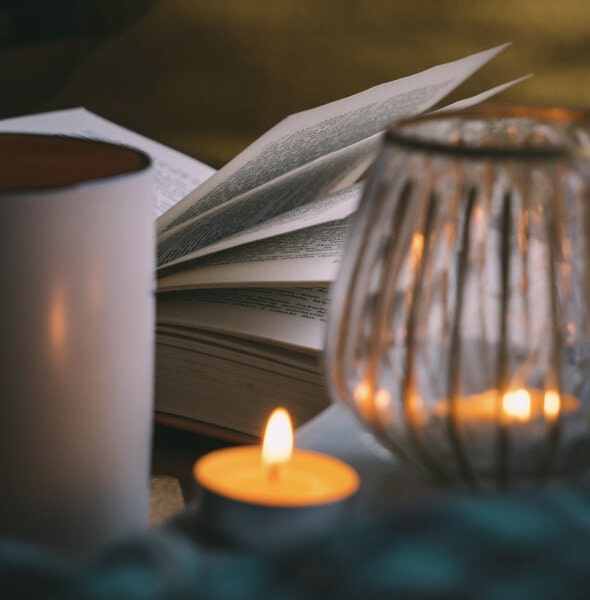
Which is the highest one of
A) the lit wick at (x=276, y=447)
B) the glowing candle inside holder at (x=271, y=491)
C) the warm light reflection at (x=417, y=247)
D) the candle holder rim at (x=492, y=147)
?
the candle holder rim at (x=492, y=147)

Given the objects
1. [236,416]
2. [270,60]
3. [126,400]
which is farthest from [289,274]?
[270,60]

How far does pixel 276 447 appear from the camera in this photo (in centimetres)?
33

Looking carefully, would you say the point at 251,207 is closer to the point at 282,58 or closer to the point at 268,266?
the point at 268,266

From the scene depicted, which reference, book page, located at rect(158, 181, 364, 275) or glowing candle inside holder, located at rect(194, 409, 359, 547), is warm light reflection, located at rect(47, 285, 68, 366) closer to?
glowing candle inside holder, located at rect(194, 409, 359, 547)

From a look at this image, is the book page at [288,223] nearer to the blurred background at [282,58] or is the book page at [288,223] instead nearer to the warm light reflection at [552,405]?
the warm light reflection at [552,405]

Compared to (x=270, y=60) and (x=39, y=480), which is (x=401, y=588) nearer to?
(x=39, y=480)

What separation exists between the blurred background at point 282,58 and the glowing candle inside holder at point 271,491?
0.93 m

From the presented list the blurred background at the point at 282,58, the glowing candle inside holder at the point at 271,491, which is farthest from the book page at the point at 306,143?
the blurred background at the point at 282,58

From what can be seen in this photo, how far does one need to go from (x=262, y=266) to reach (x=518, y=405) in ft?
0.77

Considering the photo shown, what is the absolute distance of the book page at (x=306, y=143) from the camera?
0.56 m

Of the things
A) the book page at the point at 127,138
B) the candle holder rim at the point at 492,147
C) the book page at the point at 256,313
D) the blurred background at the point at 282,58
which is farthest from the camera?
the blurred background at the point at 282,58

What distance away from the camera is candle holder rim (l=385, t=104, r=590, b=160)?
28cm

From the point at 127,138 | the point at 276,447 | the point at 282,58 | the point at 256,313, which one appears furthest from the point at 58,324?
the point at 282,58

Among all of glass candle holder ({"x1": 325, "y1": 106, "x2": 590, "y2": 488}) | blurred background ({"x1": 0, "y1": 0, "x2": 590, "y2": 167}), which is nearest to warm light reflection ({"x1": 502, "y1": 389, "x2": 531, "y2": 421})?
glass candle holder ({"x1": 325, "y1": 106, "x2": 590, "y2": 488})
